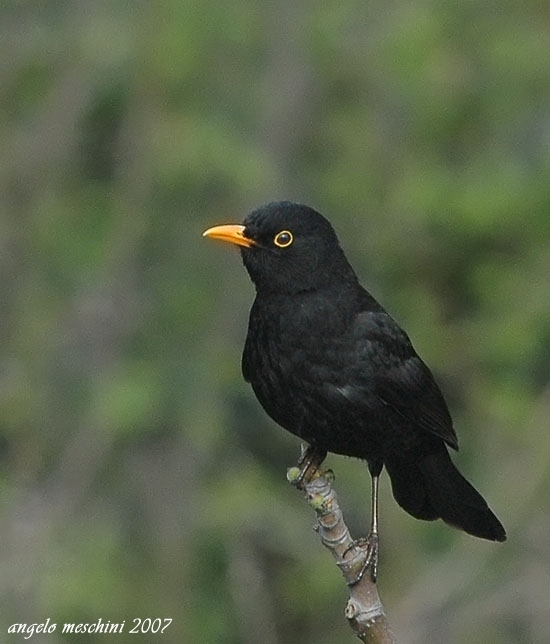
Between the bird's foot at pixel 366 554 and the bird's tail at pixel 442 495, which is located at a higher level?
the bird's tail at pixel 442 495

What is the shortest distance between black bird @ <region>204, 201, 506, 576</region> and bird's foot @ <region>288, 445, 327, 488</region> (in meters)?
0.01

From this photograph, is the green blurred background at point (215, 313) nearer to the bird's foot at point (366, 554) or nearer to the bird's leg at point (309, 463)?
the bird's leg at point (309, 463)

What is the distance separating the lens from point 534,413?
33.2 ft

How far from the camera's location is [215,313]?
10.2 meters

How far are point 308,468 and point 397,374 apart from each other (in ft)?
2.04

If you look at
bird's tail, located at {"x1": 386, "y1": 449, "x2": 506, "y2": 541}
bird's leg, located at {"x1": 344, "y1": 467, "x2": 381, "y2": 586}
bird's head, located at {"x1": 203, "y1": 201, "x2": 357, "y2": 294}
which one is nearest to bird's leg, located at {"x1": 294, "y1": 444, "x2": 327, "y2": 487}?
bird's leg, located at {"x1": 344, "y1": 467, "x2": 381, "y2": 586}

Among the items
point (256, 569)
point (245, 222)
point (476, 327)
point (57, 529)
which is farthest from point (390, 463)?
point (476, 327)

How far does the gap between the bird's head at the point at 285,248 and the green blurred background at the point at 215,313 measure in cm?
334

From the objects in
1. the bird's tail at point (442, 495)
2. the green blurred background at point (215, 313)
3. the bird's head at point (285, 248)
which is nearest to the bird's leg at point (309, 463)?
the bird's tail at point (442, 495)

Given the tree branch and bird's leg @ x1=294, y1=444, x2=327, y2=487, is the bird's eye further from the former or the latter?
the tree branch

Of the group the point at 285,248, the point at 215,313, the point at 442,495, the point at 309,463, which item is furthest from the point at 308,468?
the point at 215,313

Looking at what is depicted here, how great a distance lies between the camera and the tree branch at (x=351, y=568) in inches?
179

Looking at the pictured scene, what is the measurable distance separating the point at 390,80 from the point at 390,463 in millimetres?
5963

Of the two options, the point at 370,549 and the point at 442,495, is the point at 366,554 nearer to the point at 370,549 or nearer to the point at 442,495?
the point at 370,549
